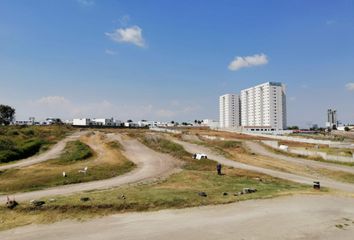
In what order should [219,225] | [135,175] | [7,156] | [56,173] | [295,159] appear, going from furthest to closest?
1. [295,159]
2. [7,156]
3. [56,173]
4. [135,175]
5. [219,225]

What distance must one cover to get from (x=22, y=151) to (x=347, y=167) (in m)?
56.7

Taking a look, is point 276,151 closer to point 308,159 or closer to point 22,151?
point 308,159

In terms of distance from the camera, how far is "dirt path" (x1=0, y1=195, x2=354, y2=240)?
60.5 ft

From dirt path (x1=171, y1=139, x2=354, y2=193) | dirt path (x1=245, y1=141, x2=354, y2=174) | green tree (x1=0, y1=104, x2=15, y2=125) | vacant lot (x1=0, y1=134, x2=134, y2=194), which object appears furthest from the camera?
green tree (x1=0, y1=104, x2=15, y2=125)

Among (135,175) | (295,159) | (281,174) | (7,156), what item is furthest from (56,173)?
(295,159)

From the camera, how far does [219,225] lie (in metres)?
20.0

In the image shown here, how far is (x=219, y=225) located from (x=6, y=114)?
188 meters

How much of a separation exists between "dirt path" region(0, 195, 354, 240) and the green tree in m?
180

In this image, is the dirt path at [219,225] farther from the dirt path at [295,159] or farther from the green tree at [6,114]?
the green tree at [6,114]

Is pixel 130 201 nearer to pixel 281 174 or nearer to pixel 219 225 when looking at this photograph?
pixel 219 225

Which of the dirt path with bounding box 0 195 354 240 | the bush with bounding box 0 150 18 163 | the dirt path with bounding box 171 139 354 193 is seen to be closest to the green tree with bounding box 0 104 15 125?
the bush with bounding box 0 150 18 163

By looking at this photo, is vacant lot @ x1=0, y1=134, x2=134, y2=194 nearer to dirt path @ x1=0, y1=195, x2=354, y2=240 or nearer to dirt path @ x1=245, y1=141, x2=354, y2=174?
dirt path @ x1=0, y1=195, x2=354, y2=240

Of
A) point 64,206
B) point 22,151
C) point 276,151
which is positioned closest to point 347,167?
point 276,151

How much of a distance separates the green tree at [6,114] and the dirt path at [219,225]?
7073 inches
